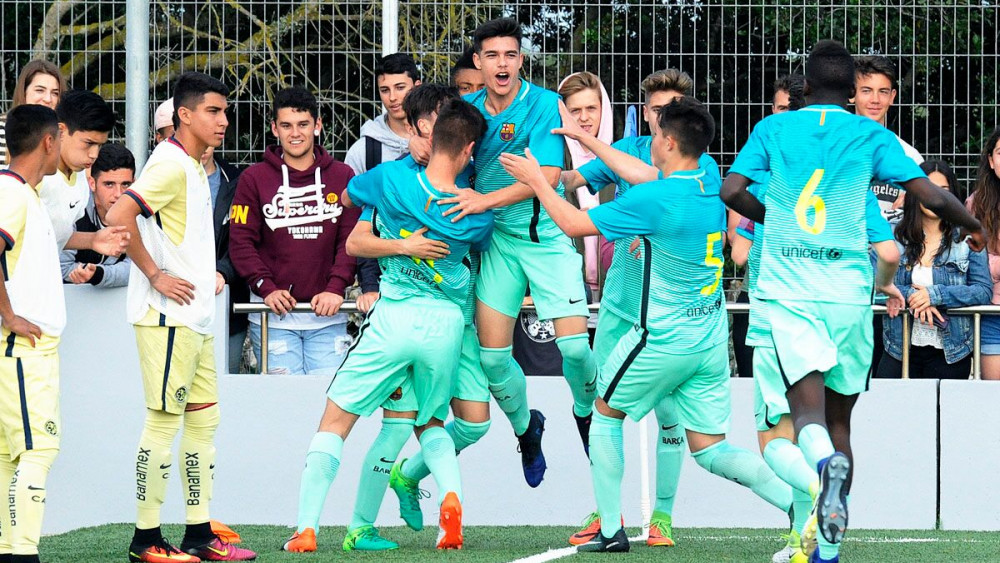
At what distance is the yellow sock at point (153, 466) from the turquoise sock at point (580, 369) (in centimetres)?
185

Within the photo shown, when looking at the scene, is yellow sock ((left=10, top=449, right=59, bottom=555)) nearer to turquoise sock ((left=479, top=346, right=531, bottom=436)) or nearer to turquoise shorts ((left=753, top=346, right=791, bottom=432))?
turquoise sock ((left=479, top=346, right=531, bottom=436))

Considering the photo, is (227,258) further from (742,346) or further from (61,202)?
(742,346)

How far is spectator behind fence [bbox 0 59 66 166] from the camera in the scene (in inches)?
337

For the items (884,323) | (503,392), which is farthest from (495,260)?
(884,323)

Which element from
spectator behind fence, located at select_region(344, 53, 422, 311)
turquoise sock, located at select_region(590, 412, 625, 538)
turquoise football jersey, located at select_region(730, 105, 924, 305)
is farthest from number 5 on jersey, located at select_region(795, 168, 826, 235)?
spectator behind fence, located at select_region(344, 53, 422, 311)

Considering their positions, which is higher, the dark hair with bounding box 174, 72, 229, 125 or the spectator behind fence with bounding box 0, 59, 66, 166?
the spectator behind fence with bounding box 0, 59, 66, 166

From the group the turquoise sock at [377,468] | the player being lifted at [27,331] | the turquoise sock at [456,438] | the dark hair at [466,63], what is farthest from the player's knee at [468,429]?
the dark hair at [466,63]

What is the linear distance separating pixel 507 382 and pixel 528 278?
0.51 meters

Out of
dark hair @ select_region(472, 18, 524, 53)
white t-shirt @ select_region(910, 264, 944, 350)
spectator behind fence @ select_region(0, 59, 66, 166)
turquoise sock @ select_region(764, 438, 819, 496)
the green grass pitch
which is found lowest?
the green grass pitch

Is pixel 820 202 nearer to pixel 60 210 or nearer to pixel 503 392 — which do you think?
pixel 503 392

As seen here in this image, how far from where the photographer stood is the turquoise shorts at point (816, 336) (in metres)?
5.70

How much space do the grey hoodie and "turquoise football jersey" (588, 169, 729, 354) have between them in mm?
2798

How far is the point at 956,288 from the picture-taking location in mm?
8328

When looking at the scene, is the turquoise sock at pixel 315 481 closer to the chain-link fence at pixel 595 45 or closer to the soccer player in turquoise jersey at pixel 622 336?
the soccer player in turquoise jersey at pixel 622 336
